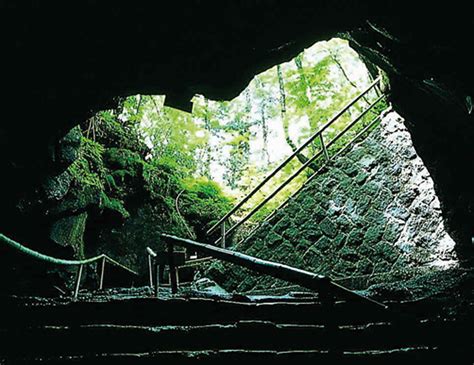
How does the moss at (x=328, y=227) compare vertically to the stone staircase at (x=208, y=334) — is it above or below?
above

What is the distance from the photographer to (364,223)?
9.40 m

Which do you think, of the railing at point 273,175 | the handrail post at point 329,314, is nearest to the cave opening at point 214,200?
the handrail post at point 329,314

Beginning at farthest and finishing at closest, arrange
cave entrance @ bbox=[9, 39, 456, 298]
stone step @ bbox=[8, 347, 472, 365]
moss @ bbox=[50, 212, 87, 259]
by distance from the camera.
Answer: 1. cave entrance @ bbox=[9, 39, 456, 298]
2. moss @ bbox=[50, 212, 87, 259]
3. stone step @ bbox=[8, 347, 472, 365]

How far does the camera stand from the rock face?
8422 millimetres

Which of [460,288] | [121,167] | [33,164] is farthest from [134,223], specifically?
[460,288]

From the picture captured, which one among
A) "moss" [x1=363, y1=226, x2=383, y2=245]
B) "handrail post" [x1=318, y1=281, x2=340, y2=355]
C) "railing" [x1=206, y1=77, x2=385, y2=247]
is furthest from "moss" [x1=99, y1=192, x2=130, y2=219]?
"handrail post" [x1=318, y1=281, x2=340, y2=355]

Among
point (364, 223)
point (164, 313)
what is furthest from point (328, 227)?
point (164, 313)

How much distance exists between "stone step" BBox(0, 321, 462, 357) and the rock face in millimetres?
4568

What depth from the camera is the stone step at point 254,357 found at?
2.70m

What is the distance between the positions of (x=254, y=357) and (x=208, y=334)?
443 mm

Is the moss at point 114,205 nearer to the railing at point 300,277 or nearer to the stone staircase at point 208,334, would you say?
the stone staircase at point 208,334

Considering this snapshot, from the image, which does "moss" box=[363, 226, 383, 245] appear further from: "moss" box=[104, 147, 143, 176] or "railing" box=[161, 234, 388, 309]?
"railing" box=[161, 234, 388, 309]

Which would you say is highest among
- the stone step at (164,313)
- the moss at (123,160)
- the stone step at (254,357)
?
the moss at (123,160)

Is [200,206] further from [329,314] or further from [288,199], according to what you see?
[329,314]
